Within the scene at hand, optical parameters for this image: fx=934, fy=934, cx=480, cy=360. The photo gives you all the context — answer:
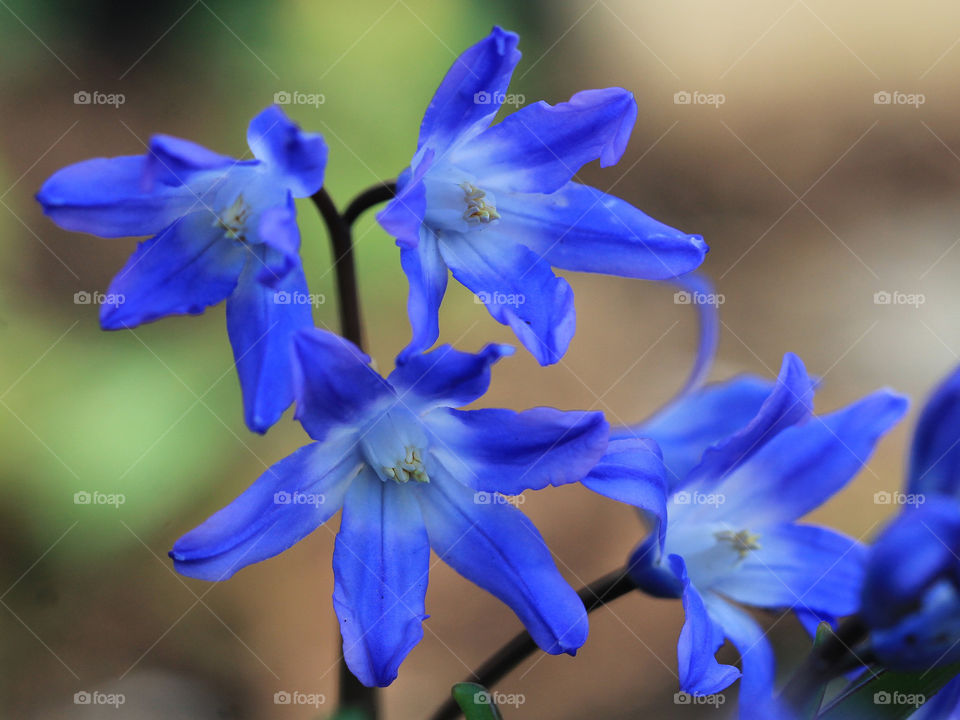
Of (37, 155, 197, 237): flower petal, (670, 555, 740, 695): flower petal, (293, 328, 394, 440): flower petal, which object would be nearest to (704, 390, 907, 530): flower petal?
(670, 555, 740, 695): flower petal

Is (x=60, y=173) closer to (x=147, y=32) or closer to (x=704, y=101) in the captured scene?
(x=147, y=32)

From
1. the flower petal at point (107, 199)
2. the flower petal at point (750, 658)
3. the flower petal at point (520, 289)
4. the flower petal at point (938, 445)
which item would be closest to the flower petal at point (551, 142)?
the flower petal at point (520, 289)

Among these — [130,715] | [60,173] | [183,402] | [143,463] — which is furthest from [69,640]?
[60,173]

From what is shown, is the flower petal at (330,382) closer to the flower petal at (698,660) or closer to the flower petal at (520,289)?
the flower petal at (520,289)

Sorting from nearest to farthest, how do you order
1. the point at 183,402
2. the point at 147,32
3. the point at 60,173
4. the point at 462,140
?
1. the point at 60,173
2. the point at 462,140
3. the point at 183,402
4. the point at 147,32

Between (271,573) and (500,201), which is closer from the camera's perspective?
(500,201)

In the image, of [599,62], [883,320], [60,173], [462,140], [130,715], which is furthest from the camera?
[599,62]

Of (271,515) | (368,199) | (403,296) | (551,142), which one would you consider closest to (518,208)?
(551,142)
